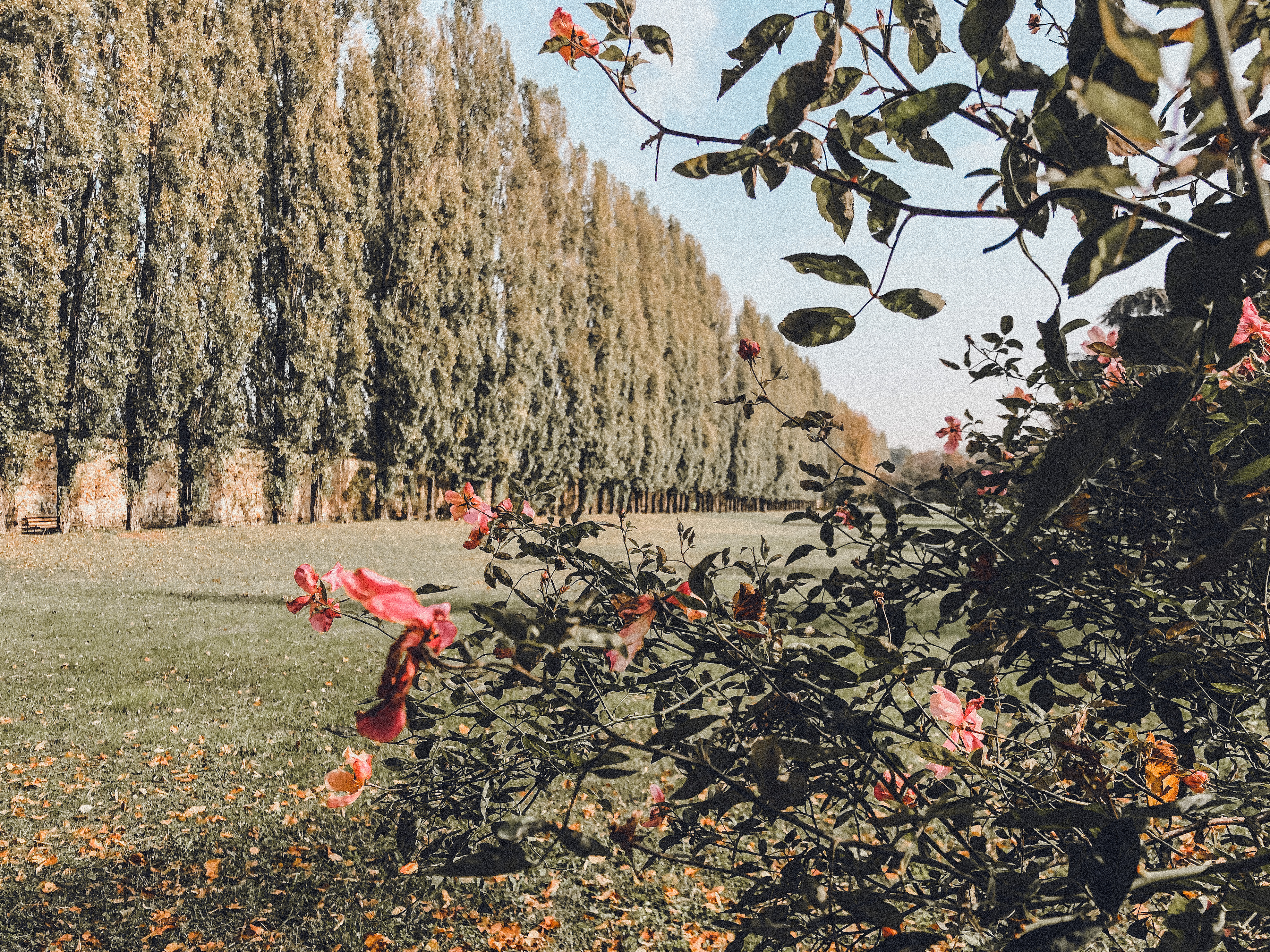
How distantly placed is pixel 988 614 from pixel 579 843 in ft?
2.79

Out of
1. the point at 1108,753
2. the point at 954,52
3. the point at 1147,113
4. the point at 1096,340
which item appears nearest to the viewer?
the point at 1147,113

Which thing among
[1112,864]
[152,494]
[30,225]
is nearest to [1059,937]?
[1112,864]

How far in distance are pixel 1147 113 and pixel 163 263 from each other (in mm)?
14276

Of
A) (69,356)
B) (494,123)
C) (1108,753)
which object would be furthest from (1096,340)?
(494,123)

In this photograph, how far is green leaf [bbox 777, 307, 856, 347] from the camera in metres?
0.45

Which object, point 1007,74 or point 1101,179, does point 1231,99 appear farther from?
point 1007,74

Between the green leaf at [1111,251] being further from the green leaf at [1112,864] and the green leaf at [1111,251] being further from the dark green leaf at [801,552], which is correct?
the dark green leaf at [801,552]

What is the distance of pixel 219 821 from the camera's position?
323 centimetres

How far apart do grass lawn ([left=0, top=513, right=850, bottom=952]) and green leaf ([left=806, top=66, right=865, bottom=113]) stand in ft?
2.02

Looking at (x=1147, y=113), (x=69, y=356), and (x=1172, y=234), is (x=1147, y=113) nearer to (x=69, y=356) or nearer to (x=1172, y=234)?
(x=1172, y=234)

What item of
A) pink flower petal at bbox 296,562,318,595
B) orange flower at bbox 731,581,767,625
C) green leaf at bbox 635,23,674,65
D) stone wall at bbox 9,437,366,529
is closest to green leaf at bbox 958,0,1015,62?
green leaf at bbox 635,23,674,65

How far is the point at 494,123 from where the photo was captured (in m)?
16.8

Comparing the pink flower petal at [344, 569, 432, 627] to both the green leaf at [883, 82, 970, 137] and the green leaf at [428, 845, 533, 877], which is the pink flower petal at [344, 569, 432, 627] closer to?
the green leaf at [428, 845, 533, 877]

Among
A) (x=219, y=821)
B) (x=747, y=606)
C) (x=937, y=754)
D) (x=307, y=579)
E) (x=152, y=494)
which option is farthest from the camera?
(x=152, y=494)
